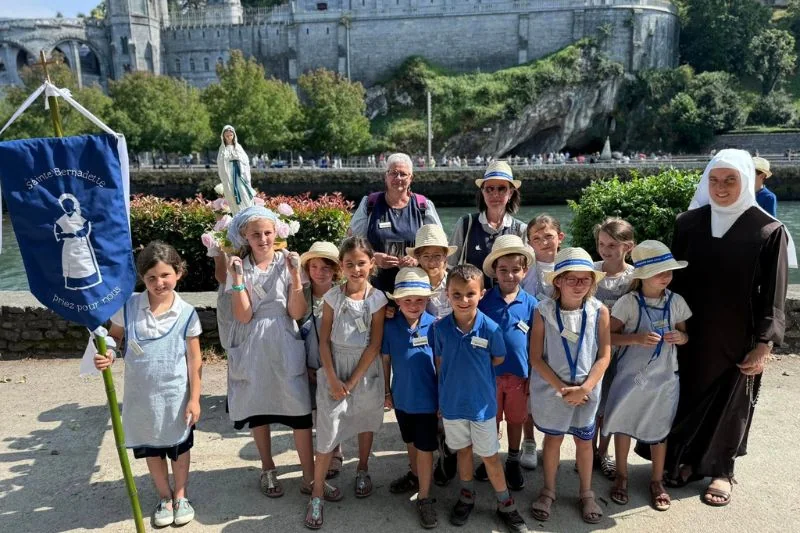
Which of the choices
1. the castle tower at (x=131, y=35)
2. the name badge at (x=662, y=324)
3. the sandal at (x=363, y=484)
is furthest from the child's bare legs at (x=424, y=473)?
the castle tower at (x=131, y=35)

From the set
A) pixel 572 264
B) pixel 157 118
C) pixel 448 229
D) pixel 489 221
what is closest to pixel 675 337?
pixel 572 264

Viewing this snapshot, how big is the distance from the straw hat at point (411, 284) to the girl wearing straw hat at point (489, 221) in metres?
0.72

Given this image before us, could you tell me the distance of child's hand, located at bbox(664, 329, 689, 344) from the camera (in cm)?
322

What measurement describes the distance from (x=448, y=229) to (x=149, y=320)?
2072 centimetres

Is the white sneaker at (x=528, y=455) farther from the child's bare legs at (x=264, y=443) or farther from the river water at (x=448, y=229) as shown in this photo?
the river water at (x=448, y=229)

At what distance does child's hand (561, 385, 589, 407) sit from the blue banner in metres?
2.49

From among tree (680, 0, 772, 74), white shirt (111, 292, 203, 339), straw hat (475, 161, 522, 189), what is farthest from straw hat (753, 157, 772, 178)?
tree (680, 0, 772, 74)

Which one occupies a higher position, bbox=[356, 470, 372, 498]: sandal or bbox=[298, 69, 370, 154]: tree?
bbox=[298, 69, 370, 154]: tree

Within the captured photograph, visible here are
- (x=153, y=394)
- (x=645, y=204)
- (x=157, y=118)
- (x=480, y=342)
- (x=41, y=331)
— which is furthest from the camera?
(x=157, y=118)

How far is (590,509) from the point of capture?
3178 mm

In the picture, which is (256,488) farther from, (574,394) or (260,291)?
(574,394)

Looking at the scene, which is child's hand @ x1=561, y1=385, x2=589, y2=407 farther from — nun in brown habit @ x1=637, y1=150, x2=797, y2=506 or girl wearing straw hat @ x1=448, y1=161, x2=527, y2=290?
girl wearing straw hat @ x1=448, y1=161, x2=527, y2=290

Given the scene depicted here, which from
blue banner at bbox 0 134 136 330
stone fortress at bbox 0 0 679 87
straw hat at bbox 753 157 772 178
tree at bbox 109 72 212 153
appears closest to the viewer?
blue banner at bbox 0 134 136 330

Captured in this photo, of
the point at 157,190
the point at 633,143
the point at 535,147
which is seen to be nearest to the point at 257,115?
the point at 157,190
